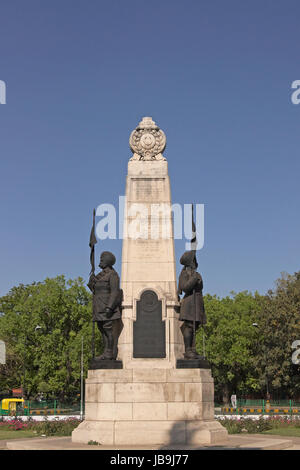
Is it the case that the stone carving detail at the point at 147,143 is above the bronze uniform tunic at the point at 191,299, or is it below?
above

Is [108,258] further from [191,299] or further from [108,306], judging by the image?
[191,299]

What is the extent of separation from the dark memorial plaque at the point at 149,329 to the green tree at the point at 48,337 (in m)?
36.3

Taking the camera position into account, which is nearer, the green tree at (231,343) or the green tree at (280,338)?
the green tree at (280,338)

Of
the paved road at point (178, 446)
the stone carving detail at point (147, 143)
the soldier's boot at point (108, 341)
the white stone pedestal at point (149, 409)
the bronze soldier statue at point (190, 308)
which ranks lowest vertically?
the paved road at point (178, 446)

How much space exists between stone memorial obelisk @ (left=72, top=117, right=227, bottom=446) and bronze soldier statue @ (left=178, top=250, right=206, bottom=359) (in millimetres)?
297

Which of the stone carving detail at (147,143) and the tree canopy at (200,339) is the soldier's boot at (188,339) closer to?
the stone carving detail at (147,143)

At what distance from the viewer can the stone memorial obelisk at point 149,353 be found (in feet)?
55.2

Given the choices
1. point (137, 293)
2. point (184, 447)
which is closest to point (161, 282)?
point (137, 293)

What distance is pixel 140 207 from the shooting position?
64.3 ft

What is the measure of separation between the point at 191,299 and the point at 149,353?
2191mm

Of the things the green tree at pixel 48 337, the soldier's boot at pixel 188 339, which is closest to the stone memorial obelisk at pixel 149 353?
→ the soldier's boot at pixel 188 339

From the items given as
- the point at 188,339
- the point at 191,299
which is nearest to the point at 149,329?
the point at 188,339
